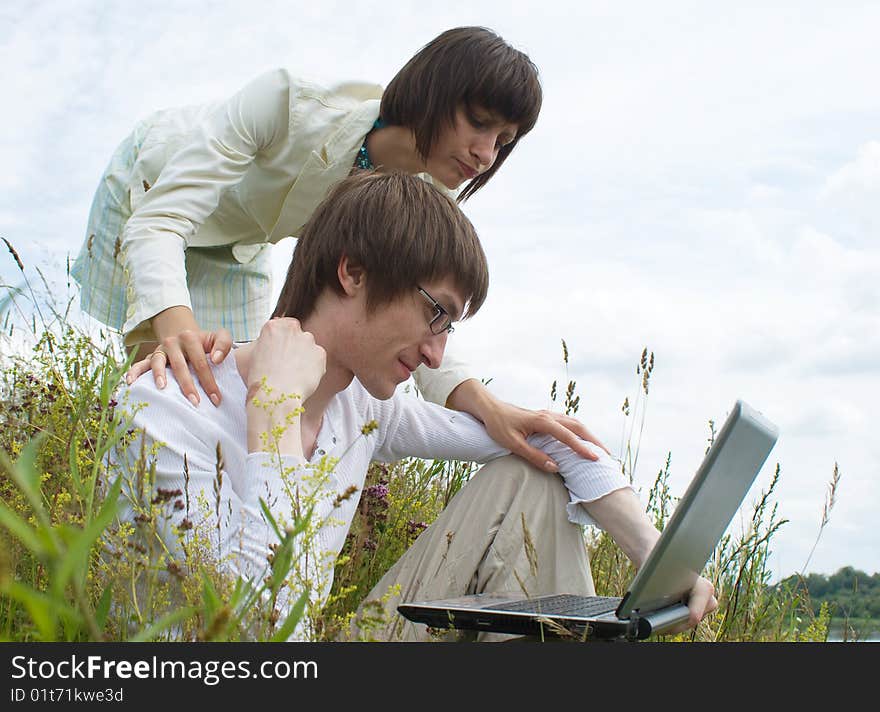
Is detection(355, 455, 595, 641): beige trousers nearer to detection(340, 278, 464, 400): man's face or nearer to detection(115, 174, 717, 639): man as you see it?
detection(115, 174, 717, 639): man

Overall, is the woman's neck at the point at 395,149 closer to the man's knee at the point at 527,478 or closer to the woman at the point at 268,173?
the woman at the point at 268,173

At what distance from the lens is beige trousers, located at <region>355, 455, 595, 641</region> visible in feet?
8.69

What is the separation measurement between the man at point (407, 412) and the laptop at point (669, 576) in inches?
8.0

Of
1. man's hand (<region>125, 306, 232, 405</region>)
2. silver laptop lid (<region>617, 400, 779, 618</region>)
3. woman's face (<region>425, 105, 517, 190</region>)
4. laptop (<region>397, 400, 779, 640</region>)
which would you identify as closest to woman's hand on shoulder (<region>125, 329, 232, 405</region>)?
man's hand (<region>125, 306, 232, 405</region>)

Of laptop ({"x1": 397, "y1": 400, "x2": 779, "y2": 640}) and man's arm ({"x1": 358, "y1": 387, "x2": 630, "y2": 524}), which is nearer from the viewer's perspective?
laptop ({"x1": 397, "y1": 400, "x2": 779, "y2": 640})

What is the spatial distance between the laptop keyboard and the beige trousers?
0.16 meters

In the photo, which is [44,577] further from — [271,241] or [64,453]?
[271,241]

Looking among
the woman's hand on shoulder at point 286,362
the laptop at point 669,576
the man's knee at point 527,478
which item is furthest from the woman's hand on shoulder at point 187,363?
the man's knee at point 527,478

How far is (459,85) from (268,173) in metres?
0.88

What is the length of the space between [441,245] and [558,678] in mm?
1429

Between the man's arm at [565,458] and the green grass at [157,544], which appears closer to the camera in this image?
the green grass at [157,544]

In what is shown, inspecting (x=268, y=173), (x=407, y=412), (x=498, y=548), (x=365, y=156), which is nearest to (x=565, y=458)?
(x=498, y=548)

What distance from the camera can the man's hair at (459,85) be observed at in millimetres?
3357

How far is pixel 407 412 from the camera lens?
9.53 ft
